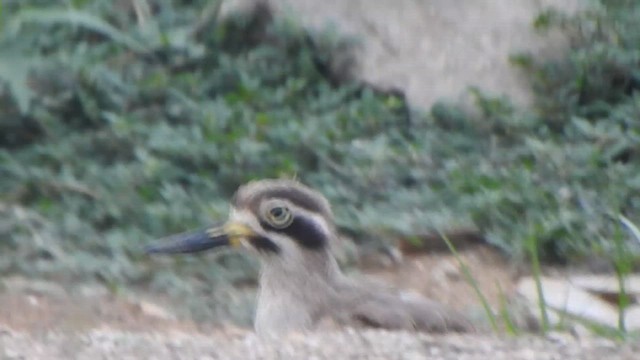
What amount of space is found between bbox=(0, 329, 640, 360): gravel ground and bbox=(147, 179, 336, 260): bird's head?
7.00 feet

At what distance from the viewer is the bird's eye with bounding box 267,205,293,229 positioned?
27.7 ft

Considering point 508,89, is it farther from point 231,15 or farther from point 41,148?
point 41,148

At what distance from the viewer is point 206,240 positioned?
28.3ft

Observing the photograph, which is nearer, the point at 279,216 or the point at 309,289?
the point at 309,289

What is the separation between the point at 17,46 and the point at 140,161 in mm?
971

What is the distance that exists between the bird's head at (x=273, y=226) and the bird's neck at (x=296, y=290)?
0.18 feet

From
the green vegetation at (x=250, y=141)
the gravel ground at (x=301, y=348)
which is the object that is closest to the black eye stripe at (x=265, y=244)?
the green vegetation at (x=250, y=141)

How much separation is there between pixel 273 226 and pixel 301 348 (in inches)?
101

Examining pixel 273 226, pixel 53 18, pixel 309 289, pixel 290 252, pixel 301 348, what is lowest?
pixel 301 348

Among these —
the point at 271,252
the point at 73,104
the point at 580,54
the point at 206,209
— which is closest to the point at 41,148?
the point at 73,104

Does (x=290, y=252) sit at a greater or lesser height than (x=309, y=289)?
greater

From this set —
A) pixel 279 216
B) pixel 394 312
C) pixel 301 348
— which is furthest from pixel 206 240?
pixel 301 348

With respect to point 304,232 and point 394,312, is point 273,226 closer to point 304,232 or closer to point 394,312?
point 304,232

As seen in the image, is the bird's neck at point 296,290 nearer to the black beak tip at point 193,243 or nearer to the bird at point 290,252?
the bird at point 290,252
